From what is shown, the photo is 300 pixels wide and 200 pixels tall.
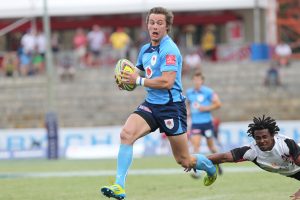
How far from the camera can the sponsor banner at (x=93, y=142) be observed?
25859 millimetres

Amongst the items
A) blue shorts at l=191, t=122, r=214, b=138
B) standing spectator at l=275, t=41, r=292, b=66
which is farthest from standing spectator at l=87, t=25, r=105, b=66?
blue shorts at l=191, t=122, r=214, b=138

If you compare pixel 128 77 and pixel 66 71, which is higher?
pixel 66 71

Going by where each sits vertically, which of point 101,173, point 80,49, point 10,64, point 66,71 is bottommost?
point 101,173

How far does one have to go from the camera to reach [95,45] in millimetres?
35094

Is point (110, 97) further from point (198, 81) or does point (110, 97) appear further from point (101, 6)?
point (198, 81)

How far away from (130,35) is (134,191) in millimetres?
27229

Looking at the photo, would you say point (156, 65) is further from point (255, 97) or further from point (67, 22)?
point (67, 22)

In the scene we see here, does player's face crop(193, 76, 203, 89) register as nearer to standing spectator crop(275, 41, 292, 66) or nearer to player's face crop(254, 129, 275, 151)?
player's face crop(254, 129, 275, 151)

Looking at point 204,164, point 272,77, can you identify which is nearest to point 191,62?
point 272,77

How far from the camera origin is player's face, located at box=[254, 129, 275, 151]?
10.1 m

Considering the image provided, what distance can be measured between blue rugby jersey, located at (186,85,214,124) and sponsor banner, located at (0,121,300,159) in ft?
25.2

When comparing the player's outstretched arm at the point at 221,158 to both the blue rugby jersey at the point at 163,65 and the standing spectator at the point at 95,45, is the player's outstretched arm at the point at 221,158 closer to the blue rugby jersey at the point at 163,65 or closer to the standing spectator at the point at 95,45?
the blue rugby jersey at the point at 163,65

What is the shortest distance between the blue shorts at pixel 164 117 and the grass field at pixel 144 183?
1.69 m

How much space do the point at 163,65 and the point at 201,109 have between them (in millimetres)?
7126
